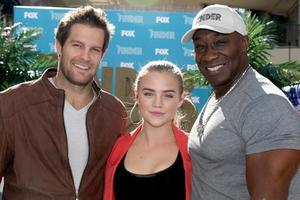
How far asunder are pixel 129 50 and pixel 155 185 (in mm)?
5175

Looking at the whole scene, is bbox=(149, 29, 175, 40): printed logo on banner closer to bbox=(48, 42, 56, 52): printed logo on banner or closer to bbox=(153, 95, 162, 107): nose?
bbox=(48, 42, 56, 52): printed logo on banner

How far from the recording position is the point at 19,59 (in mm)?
6352

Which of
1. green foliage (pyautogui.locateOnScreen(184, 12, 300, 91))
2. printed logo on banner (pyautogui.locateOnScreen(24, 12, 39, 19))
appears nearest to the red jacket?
green foliage (pyautogui.locateOnScreen(184, 12, 300, 91))

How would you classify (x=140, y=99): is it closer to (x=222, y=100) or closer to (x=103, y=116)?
(x=103, y=116)

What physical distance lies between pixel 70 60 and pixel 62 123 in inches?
16.6

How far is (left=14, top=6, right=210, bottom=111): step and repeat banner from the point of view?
7.78 meters

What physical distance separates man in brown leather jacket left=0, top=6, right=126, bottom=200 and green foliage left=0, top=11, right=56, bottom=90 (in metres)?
3.40

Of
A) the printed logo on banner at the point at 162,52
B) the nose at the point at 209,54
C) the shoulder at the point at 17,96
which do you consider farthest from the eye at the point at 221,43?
the printed logo on banner at the point at 162,52

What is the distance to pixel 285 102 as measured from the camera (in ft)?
6.81

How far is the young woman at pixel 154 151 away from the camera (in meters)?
2.75

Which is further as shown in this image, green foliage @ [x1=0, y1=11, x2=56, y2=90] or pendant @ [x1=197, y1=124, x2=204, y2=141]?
green foliage @ [x1=0, y1=11, x2=56, y2=90]

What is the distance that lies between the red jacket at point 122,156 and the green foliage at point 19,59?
3578mm

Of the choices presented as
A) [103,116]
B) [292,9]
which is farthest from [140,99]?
[292,9]

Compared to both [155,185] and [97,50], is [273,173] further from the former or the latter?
[97,50]
